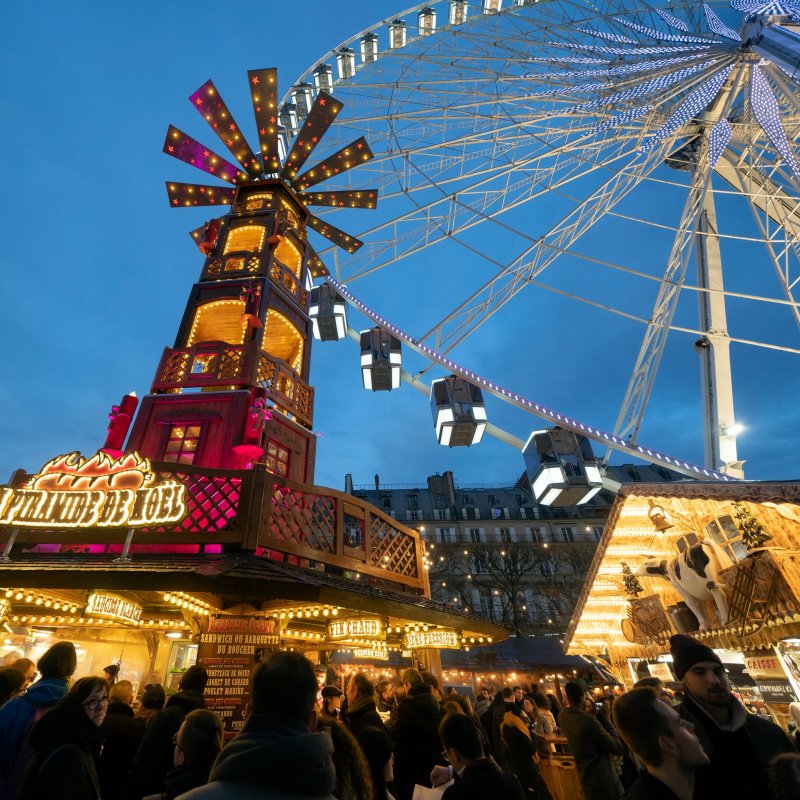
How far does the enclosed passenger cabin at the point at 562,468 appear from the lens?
10562mm

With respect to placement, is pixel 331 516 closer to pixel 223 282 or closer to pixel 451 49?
pixel 223 282

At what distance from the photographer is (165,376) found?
11.4 meters

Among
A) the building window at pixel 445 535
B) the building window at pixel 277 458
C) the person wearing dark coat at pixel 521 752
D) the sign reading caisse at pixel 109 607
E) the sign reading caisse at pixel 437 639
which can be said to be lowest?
the person wearing dark coat at pixel 521 752

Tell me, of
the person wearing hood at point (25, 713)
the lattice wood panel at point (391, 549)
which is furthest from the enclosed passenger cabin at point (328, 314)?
the person wearing hood at point (25, 713)

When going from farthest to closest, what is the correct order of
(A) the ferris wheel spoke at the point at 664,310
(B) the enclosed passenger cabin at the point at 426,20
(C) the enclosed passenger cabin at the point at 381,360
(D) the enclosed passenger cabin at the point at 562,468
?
(B) the enclosed passenger cabin at the point at 426,20 → (C) the enclosed passenger cabin at the point at 381,360 → (A) the ferris wheel spoke at the point at 664,310 → (D) the enclosed passenger cabin at the point at 562,468

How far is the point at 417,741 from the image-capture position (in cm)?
462

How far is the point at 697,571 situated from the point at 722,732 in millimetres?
7224

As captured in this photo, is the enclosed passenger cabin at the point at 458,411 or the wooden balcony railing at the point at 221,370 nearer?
the wooden balcony railing at the point at 221,370

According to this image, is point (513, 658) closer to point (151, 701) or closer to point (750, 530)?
point (750, 530)

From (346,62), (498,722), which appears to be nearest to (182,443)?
(498,722)

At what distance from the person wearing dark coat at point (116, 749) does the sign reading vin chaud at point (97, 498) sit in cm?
249

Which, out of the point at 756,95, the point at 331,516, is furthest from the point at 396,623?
the point at 756,95

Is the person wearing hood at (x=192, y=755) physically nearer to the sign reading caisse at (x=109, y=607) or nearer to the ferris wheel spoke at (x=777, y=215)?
the sign reading caisse at (x=109, y=607)

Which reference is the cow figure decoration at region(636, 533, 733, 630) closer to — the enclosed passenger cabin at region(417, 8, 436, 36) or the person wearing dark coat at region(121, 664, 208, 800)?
the person wearing dark coat at region(121, 664, 208, 800)
